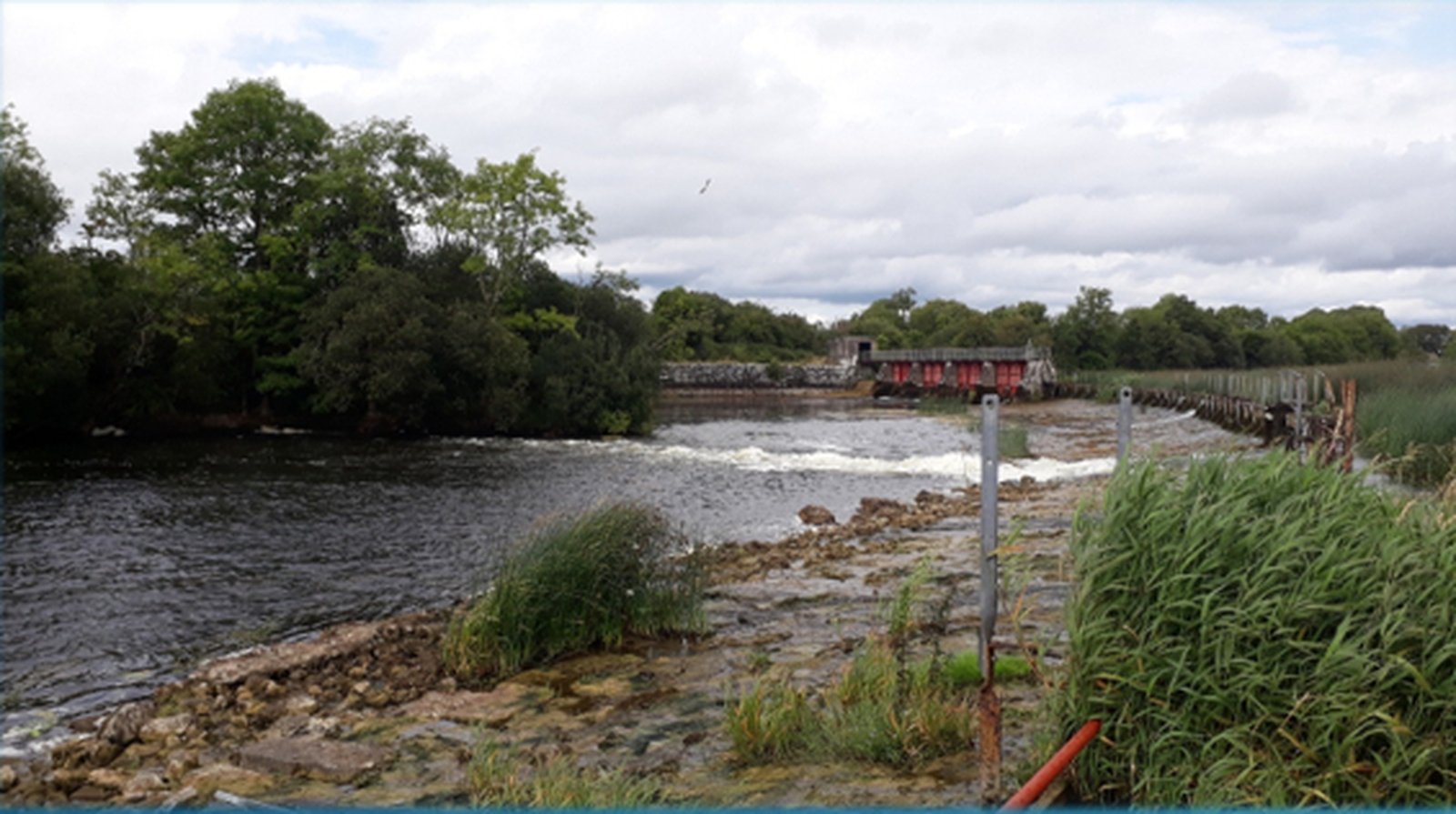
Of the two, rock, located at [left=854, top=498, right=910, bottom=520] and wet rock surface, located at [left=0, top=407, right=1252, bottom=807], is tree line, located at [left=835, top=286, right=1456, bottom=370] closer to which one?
rock, located at [left=854, top=498, right=910, bottom=520]

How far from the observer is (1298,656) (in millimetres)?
4480

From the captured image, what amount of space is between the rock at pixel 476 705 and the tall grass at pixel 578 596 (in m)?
0.52

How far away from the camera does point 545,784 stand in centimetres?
559

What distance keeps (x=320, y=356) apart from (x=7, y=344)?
10293mm

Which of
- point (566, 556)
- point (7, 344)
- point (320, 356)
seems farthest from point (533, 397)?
point (566, 556)

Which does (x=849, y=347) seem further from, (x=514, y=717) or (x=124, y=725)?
(x=124, y=725)

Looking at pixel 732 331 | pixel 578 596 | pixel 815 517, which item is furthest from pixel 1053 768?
pixel 732 331

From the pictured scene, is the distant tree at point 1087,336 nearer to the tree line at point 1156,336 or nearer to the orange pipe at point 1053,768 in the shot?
the tree line at point 1156,336

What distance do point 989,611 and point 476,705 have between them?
15.1ft

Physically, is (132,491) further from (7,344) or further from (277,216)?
(277,216)

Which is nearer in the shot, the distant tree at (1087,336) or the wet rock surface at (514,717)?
the wet rock surface at (514,717)

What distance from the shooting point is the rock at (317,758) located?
6809 mm

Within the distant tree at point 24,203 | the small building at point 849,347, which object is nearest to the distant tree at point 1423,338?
the small building at point 849,347

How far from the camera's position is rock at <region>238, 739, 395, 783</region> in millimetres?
6809
